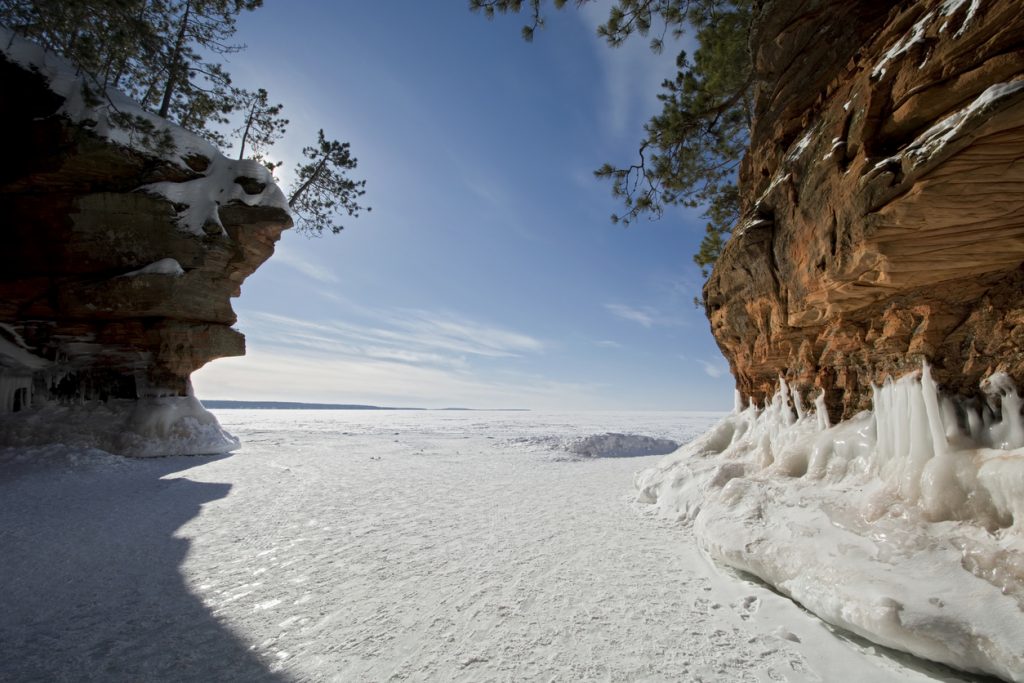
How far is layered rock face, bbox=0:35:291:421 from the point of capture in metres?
10.9

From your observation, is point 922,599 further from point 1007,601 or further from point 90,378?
point 90,378

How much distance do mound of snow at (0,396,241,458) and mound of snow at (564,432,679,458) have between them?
1404cm

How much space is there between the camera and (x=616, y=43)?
Answer: 699cm

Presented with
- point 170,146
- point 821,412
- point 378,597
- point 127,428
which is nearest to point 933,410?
point 821,412

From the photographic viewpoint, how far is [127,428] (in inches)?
494

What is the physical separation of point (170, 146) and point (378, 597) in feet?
43.9

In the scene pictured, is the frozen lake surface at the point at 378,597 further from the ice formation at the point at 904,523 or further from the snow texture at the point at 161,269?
the snow texture at the point at 161,269

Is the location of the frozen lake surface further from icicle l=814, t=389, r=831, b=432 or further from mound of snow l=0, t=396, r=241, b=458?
mound of snow l=0, t=396, r=241, b=458

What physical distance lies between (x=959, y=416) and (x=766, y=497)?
203cm

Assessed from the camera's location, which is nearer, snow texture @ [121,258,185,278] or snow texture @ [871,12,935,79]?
snow texture @ [871,12,935,79]

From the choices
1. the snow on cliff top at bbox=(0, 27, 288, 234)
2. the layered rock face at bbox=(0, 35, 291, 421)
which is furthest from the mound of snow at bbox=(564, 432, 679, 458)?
the snow on cliff top at bbox=(0, 27, 288, 234)

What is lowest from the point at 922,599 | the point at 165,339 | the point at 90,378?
the point at 922,599

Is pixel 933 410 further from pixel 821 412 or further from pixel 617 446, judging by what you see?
pixel 617 446

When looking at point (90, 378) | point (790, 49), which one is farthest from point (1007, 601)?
point (90, 378)
